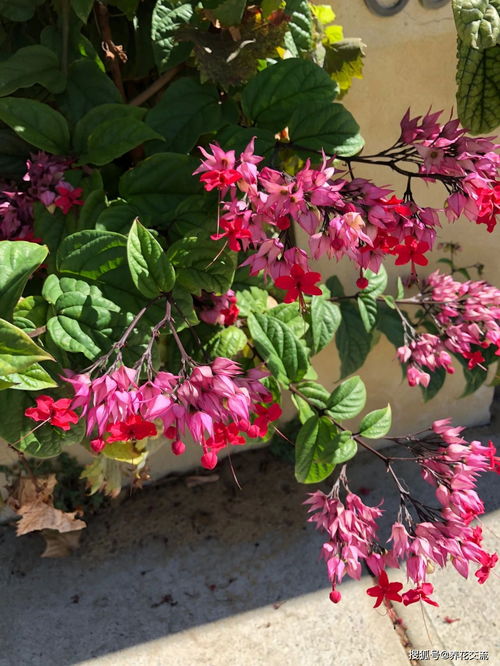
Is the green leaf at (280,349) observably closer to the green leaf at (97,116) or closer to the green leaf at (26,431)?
the green leaf at (26,431)

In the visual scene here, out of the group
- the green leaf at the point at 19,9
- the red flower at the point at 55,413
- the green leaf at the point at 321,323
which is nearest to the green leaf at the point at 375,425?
the green leaf at the point at 321,323

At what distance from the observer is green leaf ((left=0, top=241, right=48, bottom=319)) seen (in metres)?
1.22

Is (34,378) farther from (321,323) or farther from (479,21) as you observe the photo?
(479,21)

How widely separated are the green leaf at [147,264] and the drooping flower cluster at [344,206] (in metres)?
0.16

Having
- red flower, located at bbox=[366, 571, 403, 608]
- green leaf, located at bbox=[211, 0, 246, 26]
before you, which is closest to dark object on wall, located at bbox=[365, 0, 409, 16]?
green leaf, located at bbox=[211, 0, 246, 26]

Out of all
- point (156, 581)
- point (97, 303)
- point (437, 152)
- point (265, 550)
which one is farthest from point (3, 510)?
point (437, 152)

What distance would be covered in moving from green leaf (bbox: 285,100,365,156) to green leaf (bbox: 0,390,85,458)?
0.81 m

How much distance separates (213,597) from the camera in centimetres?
200

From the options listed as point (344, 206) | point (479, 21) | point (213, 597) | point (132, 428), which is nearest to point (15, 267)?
point (132, 428)

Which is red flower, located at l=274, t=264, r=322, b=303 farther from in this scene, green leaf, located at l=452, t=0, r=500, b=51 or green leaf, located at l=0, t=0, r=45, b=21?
green leaf, located at l=0, t=0, r=45, b=21

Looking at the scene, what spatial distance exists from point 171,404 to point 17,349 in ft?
0.93

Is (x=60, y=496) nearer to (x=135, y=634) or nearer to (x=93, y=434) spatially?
(x=135, y=634)

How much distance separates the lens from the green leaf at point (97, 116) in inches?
58.7

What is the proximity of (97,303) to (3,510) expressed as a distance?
4.05 ft
